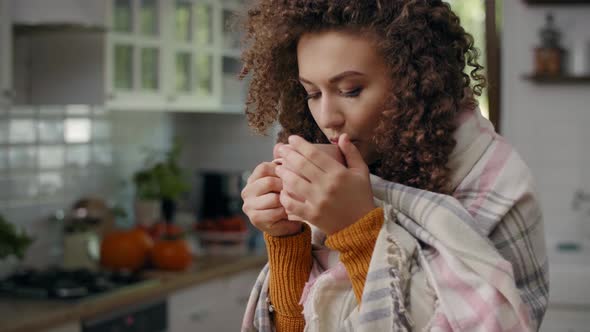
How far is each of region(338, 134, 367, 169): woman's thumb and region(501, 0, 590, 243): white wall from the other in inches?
132

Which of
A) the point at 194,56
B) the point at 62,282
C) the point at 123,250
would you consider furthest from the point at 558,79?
the point at 62,282

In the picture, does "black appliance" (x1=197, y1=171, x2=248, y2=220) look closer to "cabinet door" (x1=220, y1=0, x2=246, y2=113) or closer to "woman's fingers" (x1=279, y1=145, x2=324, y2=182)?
"cabinet door" (x1=220, y1=0, x2=246, y2=113)

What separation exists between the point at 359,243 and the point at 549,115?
3.47m

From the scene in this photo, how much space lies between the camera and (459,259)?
2.60ft

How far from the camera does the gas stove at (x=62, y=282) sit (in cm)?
278

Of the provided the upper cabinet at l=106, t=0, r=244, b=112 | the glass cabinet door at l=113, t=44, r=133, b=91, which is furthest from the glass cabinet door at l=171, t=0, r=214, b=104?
the glass cabinet door at l=113, t=44, r=133, b=91

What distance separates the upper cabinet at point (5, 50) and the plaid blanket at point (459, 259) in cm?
205

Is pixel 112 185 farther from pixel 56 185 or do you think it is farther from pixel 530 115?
pixel 530 115

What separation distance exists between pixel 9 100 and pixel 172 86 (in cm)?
100

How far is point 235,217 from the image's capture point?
13.0 ft

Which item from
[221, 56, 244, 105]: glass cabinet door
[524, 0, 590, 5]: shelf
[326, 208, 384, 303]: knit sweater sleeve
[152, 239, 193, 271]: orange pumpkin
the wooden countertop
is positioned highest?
[524, 0, 590, 5]: shelf

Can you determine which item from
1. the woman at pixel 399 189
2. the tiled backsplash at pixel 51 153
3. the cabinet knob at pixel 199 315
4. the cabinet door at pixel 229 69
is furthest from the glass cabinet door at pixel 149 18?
the woman at pixel 399 189

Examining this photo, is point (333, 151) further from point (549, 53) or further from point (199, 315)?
point (549, 53)

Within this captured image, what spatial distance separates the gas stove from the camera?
278 cm
